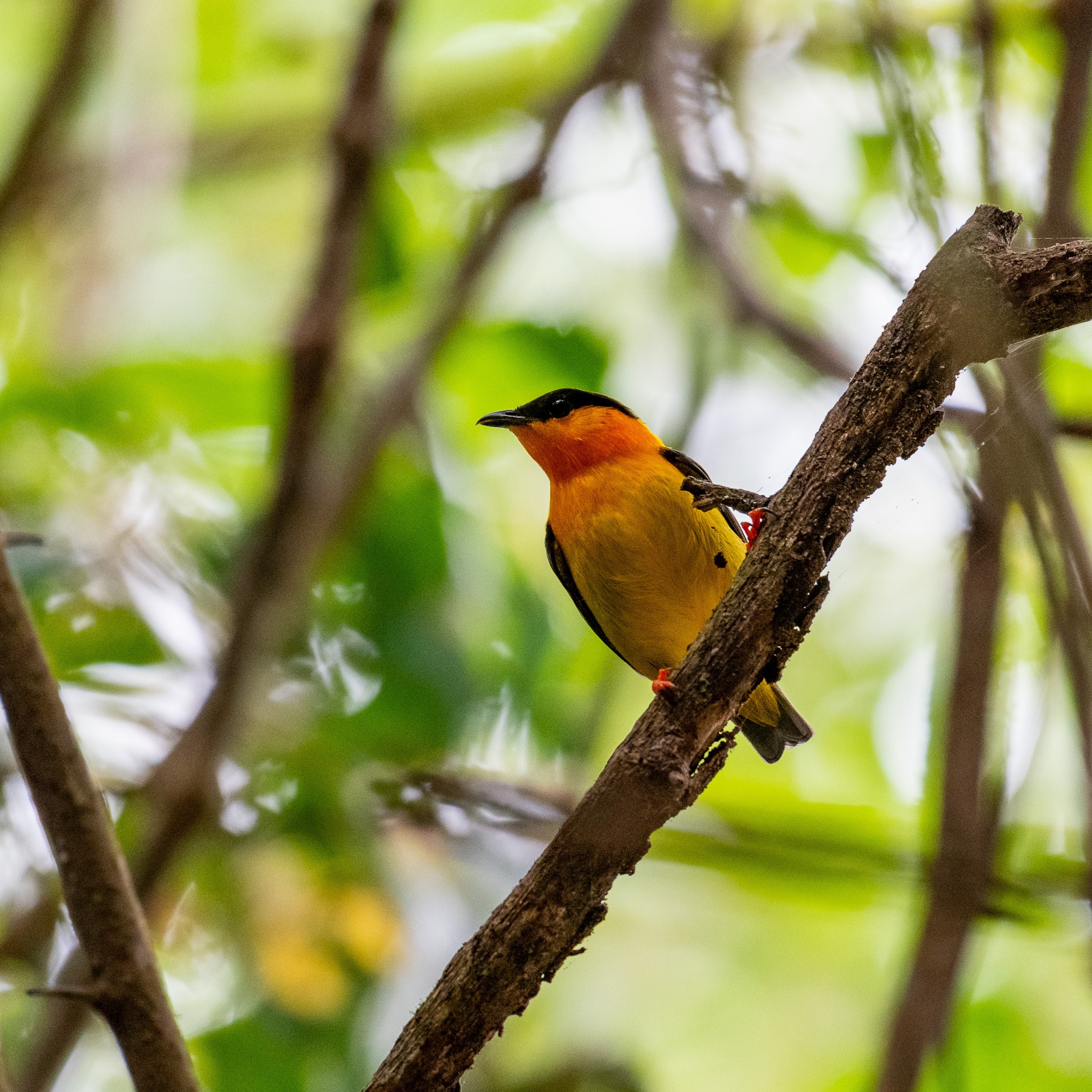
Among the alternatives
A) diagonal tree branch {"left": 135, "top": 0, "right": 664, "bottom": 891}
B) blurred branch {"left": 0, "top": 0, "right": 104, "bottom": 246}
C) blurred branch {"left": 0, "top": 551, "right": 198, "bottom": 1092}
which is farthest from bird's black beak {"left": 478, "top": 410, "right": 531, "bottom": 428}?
blurred branch {"left": 0, "top": 551, "right": 198, "bottom": 1092}

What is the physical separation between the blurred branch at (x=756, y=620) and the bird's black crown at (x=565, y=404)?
2458 millimetres

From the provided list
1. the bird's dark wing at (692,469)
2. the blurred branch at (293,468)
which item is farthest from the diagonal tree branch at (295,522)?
the bird's dark wing at (692,469)

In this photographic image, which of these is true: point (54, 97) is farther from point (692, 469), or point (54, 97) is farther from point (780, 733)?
point (780, 733)

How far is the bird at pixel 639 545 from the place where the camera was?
3898 mm

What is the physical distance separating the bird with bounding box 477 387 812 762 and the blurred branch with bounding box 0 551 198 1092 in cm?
189

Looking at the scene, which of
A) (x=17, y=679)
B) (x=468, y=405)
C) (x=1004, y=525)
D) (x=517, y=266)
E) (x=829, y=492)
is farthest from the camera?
(x=517, y=266)

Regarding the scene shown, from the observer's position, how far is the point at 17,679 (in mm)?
2277

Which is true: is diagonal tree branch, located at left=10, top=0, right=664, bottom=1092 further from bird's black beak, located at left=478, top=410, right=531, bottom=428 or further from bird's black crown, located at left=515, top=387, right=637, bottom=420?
bird's black crown, located at left=515, top=387, right=637, bottom=420

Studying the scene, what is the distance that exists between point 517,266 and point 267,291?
1.68 meters

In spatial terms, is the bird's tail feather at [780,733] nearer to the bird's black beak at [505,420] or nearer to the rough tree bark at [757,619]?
the bird's black beak at [505,420]

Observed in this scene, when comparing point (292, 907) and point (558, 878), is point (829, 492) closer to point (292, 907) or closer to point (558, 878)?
point (558, 878)

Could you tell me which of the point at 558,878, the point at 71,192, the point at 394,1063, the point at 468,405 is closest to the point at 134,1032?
the point at 394,1063

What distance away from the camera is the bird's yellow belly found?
3885 mm

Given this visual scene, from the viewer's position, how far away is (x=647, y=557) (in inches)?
154
